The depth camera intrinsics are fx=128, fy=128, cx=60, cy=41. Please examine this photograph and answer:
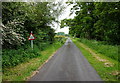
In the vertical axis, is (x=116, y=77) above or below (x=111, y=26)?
below

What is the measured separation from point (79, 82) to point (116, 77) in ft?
6.01

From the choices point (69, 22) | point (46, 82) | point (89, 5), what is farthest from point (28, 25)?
point (69, 22)

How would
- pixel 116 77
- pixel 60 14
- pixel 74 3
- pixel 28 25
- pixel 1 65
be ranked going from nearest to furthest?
pixel 116 77
pixel 1 65
pixel 28 25
pixel 60 14
pixel 74 3

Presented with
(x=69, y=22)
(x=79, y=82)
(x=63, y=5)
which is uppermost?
(x=63, y=5)

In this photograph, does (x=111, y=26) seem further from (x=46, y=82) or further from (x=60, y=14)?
(x=46, y=82)

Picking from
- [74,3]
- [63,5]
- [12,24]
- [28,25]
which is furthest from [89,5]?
[12,24]

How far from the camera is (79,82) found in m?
5.31

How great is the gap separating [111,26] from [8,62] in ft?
44.7

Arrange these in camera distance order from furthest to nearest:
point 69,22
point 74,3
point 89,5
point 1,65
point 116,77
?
point 69,22
point 74,3
point 89,5
point 1,65
point 116,77

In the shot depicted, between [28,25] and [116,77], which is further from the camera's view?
[28,25]

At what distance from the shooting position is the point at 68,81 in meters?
5.43

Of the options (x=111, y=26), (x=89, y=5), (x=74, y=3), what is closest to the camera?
(x=111, y=26)

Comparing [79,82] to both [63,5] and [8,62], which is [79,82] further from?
[63,5]

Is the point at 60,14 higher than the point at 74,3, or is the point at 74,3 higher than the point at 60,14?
the point at 74,3
